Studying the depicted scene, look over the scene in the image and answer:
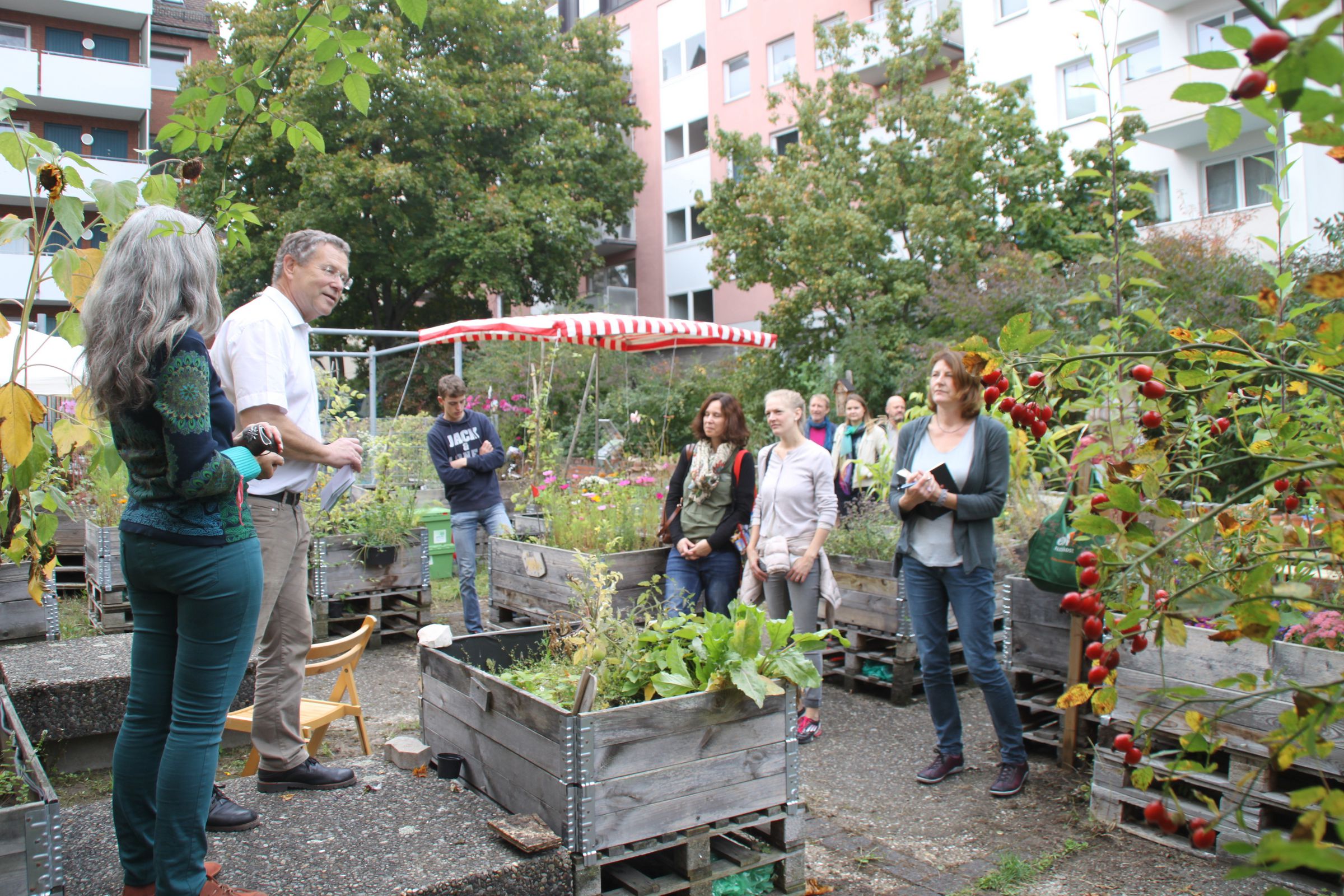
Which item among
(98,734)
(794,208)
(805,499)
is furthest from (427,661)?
(794,208)

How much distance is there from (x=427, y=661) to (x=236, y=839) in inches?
35.9

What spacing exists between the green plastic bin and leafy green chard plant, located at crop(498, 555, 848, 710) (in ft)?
19.4

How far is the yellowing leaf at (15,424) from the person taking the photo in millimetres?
2359

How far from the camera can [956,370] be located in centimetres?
432

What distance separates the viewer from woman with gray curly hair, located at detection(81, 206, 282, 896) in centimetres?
234

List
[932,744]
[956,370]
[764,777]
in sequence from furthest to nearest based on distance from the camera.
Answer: [932,744] < [956,370] < [764,777]

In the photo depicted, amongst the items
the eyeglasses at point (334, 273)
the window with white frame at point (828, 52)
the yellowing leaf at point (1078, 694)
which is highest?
the window with white frame at point (828, 52)

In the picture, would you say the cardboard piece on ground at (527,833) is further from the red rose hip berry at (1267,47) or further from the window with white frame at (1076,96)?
the window with white frame at (1076,96)

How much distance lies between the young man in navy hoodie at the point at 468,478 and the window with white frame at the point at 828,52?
14.7 meters

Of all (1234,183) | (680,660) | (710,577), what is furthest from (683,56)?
(680,660)

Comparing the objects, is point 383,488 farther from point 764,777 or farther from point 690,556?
point 764,777

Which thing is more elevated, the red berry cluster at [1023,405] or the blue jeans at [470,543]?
the red berry cluster at [1023,405]

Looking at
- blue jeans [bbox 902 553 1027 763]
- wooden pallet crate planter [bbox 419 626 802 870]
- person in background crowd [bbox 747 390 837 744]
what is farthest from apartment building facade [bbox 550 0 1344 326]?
wooden pallet crate planter [bbox 419 626 802 870]

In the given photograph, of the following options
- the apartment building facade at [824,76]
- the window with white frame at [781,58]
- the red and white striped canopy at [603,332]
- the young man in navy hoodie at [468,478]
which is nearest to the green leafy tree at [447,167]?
the apartment building facade at [824,76]
